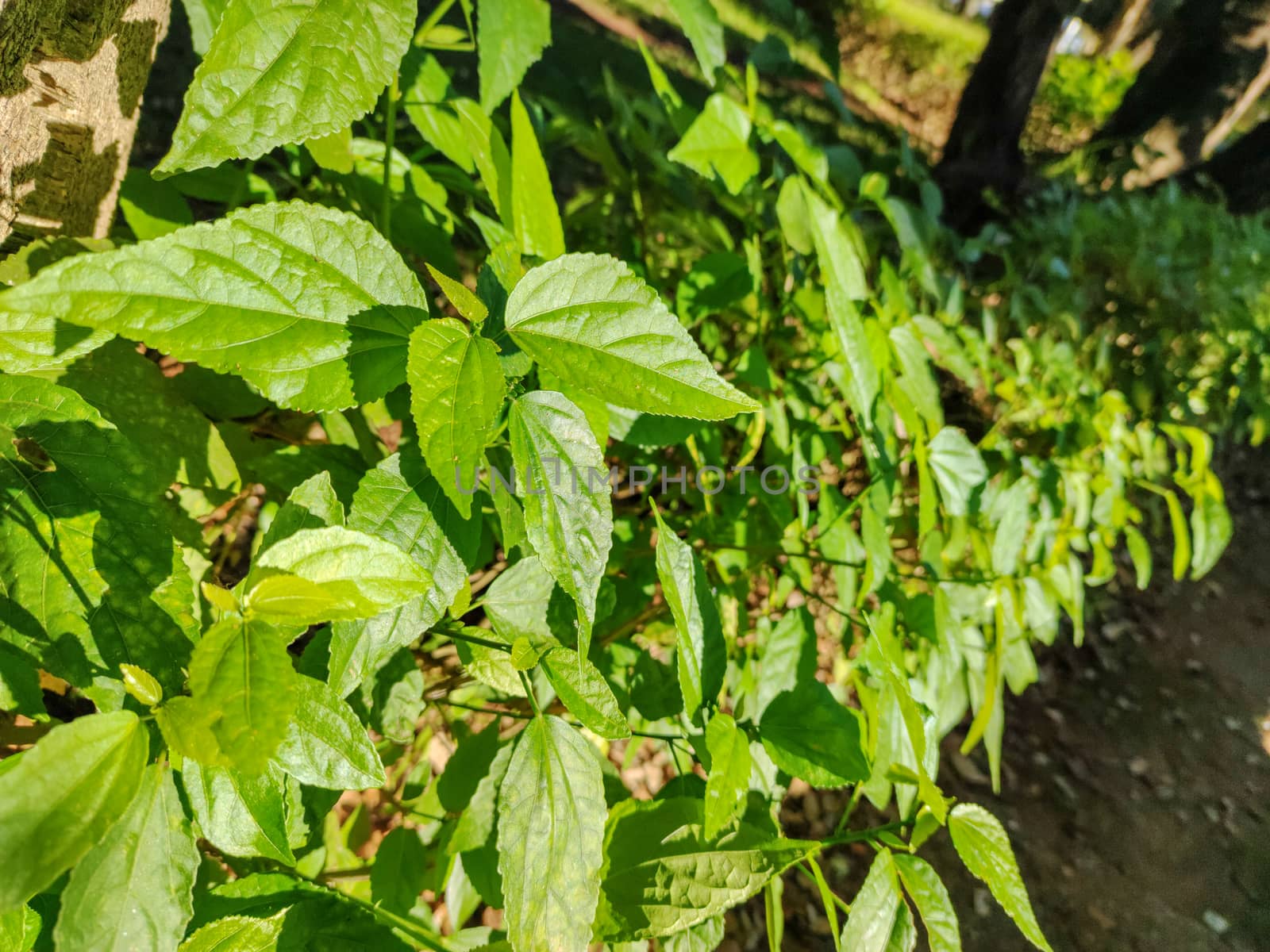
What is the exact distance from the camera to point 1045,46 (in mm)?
4277

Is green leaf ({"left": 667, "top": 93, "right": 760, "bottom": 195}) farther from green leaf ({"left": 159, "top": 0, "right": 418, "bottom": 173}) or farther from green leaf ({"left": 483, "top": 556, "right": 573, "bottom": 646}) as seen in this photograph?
green leaf ({"left": 483, "top": 556, "right": 573, "bottom": 646})

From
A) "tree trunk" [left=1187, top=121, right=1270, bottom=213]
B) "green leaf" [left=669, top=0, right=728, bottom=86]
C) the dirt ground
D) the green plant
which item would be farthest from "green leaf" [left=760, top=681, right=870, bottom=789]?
"tree trunk" [left=1187, top=121, right=1270, bottom=213]

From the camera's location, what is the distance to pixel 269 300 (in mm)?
592

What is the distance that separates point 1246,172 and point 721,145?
17.7 ft

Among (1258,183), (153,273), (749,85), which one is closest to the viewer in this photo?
(153,273)

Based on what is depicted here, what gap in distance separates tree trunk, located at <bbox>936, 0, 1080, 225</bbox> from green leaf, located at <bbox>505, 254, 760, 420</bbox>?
4.41 metres

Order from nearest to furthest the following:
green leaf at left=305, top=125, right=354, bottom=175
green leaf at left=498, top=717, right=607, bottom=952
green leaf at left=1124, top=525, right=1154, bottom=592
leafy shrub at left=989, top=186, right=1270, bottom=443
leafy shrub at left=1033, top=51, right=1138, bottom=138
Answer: green leaf at left=498, top=717, right=607, bottom=952, green leaf at left=305, top=125, right=354, bottom=175, green leaf at left=1124, top=525, right=1154, bottom=592, leafy shrub at left=989, top=186, right=1270, bottom=443, leafy shrub at left=1033, top=51, right=1138, bottom=138

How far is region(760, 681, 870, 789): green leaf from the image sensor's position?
0.83 meters

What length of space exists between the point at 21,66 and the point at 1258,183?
6266 mm

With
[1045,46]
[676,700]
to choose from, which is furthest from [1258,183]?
[676,700]

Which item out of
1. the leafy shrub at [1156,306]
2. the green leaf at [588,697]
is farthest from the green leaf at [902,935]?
the leafy shrub at [1156,306]

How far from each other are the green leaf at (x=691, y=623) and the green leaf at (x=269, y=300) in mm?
348

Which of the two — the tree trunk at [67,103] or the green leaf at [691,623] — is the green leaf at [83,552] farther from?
the green leaf at [691,623]

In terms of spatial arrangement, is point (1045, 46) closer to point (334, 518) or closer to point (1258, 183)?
point (1258, 183)
